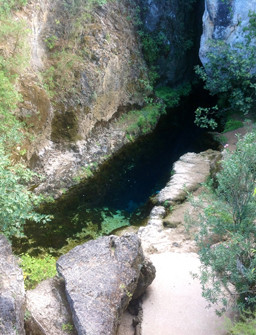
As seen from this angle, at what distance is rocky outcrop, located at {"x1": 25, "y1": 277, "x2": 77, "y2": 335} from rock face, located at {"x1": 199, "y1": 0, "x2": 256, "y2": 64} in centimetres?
1507

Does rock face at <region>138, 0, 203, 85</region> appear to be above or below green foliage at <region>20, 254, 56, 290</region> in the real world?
above

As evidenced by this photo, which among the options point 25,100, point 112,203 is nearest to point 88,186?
point 112,203

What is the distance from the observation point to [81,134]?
1523 centimetres

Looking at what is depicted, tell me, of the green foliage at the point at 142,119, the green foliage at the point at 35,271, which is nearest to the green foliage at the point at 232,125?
the green foliage at the point at 142,119

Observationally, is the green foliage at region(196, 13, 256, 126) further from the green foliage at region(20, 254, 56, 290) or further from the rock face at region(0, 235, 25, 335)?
the rock face at region(0, 235, 25, 335)

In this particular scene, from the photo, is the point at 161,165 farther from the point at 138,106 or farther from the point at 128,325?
the point at 128,325

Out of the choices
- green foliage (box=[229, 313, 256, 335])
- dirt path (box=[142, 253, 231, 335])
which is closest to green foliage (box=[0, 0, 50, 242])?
dirt path (box=[142, 253, 231, 335])

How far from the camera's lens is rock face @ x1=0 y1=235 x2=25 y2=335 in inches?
209

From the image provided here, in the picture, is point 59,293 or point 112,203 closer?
point 59,293

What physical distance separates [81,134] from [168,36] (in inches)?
386

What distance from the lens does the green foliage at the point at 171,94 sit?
21.0 m

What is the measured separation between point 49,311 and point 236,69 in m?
15.0

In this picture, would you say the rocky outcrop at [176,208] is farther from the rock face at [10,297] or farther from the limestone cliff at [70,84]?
the rock face at [10,297]

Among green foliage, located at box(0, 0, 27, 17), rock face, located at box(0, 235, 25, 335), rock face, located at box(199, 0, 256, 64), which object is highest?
rock face, located at box(199, 0, 256, 64)
